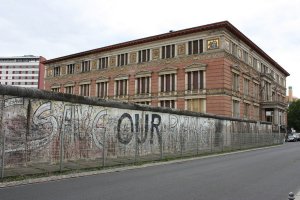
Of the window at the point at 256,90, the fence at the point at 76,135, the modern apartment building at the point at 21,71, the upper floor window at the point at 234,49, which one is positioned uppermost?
the modern apartment building at the point at 21,71

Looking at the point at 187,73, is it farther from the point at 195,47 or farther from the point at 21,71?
the point at 21,71

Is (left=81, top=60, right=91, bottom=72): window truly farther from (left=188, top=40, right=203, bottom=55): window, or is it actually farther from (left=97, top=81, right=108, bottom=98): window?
(left=188, top=40, right=203, bottom=55): window

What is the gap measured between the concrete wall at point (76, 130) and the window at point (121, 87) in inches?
1122

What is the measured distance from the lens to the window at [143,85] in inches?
1962

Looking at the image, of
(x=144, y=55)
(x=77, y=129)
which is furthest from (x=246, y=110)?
(x=77, y=129)

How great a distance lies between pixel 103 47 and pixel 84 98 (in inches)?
1539

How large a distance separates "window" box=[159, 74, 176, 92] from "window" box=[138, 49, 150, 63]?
3.68 meters

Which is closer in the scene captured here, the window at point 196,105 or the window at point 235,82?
the window at point 196,105

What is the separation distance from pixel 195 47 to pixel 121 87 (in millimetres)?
13952

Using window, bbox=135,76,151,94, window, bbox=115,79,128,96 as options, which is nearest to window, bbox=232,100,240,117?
window, bbox=135,76,151,94

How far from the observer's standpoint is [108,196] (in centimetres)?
859

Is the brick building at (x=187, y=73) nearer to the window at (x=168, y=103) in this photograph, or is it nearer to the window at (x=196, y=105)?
the window at (x=196, y=105)

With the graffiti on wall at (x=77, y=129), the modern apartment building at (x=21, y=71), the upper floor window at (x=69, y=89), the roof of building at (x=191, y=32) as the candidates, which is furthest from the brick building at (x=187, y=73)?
the modern apartment building at (x=21, y=71)

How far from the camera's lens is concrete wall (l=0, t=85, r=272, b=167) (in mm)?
13961
